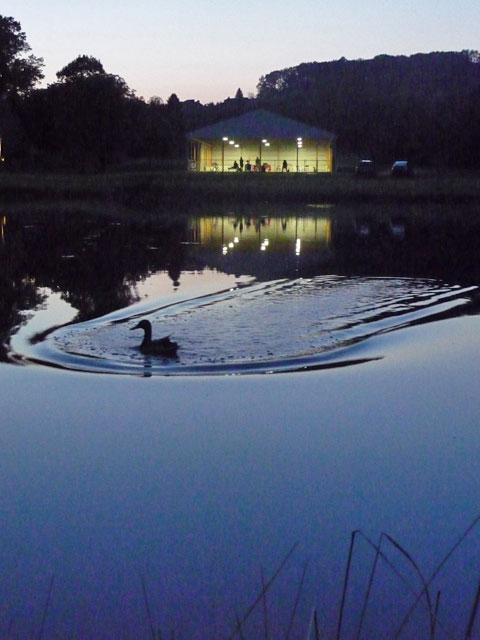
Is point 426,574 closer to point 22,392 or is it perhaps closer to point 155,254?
point 22,392

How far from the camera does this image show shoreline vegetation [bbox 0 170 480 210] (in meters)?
47.7

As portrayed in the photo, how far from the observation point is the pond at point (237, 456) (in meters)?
5.51

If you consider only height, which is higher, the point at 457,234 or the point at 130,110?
the point at 130,110

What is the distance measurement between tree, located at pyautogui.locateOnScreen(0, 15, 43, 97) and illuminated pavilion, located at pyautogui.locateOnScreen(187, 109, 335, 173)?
19.3 m

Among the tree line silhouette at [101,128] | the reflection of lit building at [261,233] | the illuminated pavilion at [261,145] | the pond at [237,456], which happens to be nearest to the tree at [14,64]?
the tree line silhouette at [101,128]

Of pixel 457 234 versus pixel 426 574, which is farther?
pixel 457 234

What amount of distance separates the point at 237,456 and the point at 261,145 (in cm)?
5547

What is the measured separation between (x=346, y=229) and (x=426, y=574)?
2628cm

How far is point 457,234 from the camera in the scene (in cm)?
3023

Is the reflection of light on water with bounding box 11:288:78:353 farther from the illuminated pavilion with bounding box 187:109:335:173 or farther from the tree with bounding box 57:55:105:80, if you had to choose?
the tree with bounding box 57:55:105:80

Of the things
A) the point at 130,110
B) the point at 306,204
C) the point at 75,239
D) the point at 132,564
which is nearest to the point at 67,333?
the point at 132,564

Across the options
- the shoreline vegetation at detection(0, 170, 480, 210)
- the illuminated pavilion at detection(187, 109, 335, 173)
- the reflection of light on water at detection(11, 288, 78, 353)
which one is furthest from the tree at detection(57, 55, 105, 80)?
the reflection of light on water at detection(11, 288, 78, 353)

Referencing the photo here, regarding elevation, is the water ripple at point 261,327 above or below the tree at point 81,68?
below

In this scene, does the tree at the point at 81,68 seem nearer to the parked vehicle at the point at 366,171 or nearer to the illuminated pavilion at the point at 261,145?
the illuminated pavilion at the point at 261,145
